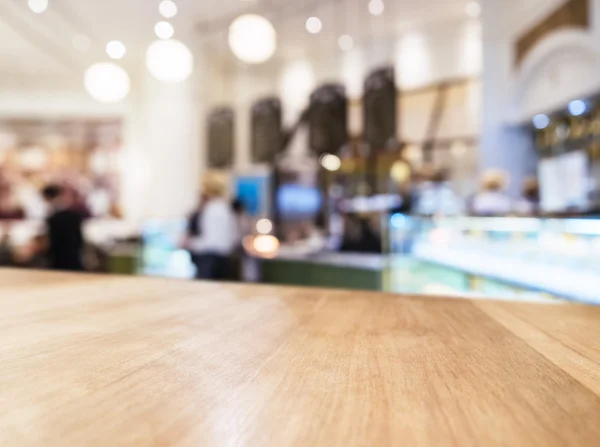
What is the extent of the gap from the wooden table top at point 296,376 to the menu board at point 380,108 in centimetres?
590

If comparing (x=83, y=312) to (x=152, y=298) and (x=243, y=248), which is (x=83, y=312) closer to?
(x=152, y=298)

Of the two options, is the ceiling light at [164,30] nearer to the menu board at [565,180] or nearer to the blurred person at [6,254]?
the blurred person at [6,254]

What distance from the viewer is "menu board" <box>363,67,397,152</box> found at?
6.40 meters

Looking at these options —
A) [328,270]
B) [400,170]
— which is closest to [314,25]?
[400,170]

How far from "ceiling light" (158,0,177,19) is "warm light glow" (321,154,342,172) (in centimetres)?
301

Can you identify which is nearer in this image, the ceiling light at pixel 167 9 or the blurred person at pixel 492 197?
the blurred person at pixel 492 197

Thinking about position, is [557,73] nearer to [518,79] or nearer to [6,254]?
[518,79]

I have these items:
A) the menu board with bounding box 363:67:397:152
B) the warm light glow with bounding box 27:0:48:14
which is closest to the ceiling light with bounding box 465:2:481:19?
the menu board with bounding box 363:67:397:152

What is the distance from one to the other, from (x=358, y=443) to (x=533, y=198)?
5723 millimetres

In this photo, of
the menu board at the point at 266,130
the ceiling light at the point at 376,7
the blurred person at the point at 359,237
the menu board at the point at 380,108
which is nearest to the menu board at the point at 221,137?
the menu board at the point at 266,130

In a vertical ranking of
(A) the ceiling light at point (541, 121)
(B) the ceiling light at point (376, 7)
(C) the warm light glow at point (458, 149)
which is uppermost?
(B) the ceiling light at point (376, 7)

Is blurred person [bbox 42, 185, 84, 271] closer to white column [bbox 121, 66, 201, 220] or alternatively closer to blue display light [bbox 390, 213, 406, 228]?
blue display light [bbox 390, 213, 406, 228]

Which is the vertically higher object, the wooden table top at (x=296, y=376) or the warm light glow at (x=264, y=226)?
the warm light glow at (x=264, y=226)

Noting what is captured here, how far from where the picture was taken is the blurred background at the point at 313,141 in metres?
3.80
